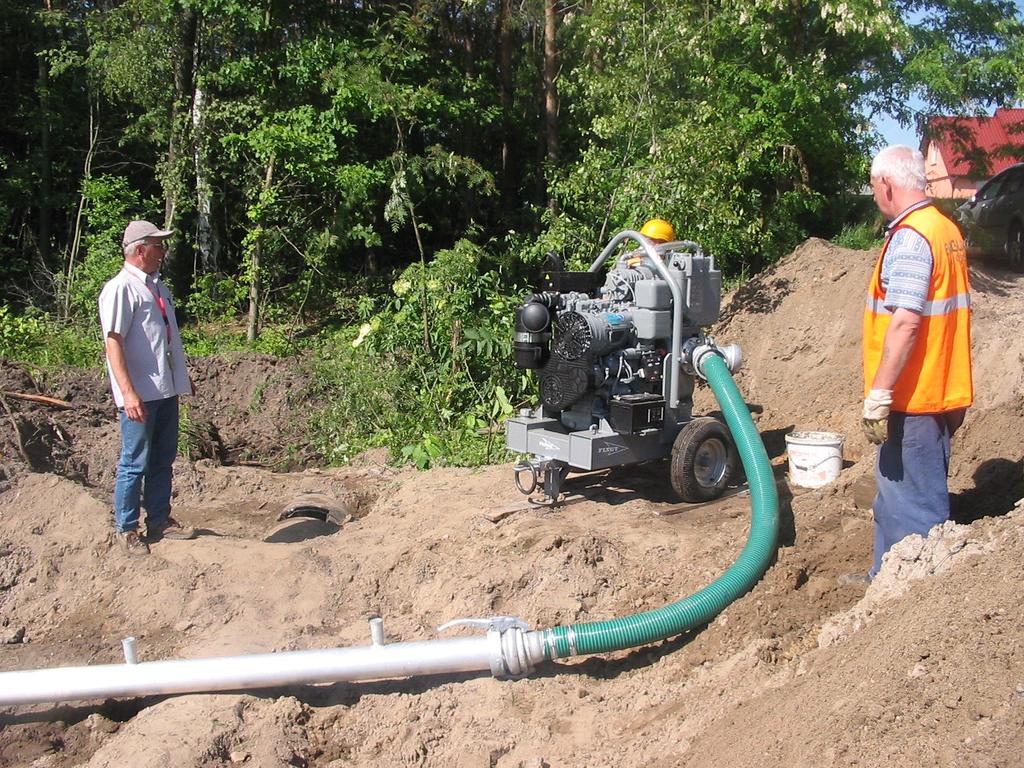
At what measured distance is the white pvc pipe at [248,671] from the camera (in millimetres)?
4047

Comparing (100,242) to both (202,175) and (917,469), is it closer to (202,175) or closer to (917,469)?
(202,175)

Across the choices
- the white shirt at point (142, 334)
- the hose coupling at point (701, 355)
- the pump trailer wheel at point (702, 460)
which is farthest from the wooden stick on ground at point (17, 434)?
the hose coupling at point (701, 355)

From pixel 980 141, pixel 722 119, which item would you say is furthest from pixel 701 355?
pixel 980 141

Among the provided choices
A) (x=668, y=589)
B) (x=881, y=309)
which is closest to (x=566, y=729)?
(x=668, y=589)

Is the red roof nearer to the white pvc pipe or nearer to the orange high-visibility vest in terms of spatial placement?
the orange high-visibility vest

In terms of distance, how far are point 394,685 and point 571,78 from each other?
37.3 feet

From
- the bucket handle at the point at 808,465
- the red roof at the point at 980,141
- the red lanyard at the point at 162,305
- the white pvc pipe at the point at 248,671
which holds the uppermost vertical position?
the red roof at the point at 980,141

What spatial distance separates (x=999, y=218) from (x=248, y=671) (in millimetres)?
11668

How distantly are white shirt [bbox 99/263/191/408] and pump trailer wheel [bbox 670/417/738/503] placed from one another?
3212 mm

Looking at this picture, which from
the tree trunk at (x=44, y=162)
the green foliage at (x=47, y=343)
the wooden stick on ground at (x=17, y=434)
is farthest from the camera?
the tree trunk at (x=44, y=162)

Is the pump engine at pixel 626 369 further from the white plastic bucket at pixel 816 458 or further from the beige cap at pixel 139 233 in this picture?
the beige cap at pixel 139 233

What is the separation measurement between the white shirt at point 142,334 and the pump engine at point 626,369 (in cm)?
222

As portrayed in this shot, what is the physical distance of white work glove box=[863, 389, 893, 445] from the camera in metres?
4.00

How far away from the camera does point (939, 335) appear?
4.01 meters
